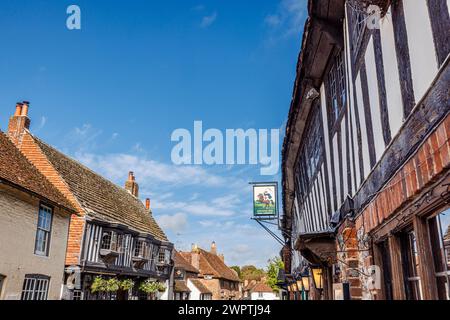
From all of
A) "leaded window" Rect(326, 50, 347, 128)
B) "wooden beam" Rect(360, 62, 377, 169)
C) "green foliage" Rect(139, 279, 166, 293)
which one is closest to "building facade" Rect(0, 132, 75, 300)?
"green foliage" Rect(139, 279, 166, 293)

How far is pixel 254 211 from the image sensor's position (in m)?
16.6

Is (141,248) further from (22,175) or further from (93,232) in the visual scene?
(22,175)

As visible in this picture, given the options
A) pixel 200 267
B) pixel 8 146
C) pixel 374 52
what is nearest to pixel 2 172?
pixel 8 146

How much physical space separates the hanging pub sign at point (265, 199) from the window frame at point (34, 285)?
27.0 ft

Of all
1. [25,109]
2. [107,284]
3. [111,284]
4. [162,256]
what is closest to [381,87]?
[107,284]

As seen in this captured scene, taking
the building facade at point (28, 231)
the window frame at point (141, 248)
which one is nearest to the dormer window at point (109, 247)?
the building facade at point (28, 231)

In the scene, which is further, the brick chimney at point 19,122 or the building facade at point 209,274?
the building facade at point 209,274

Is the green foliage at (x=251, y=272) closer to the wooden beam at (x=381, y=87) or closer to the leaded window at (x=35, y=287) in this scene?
the leaded window at (x=35, y=287)

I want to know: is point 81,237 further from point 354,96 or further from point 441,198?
point 441,198

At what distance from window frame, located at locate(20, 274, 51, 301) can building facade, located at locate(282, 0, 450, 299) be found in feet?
31.8

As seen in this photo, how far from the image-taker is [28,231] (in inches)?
494

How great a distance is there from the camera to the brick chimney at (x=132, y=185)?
1091 inches

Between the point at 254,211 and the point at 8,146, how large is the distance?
9587mm

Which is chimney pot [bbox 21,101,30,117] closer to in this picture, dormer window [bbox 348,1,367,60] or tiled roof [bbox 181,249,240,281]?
dormer window [bbox 348,1,367,60]
